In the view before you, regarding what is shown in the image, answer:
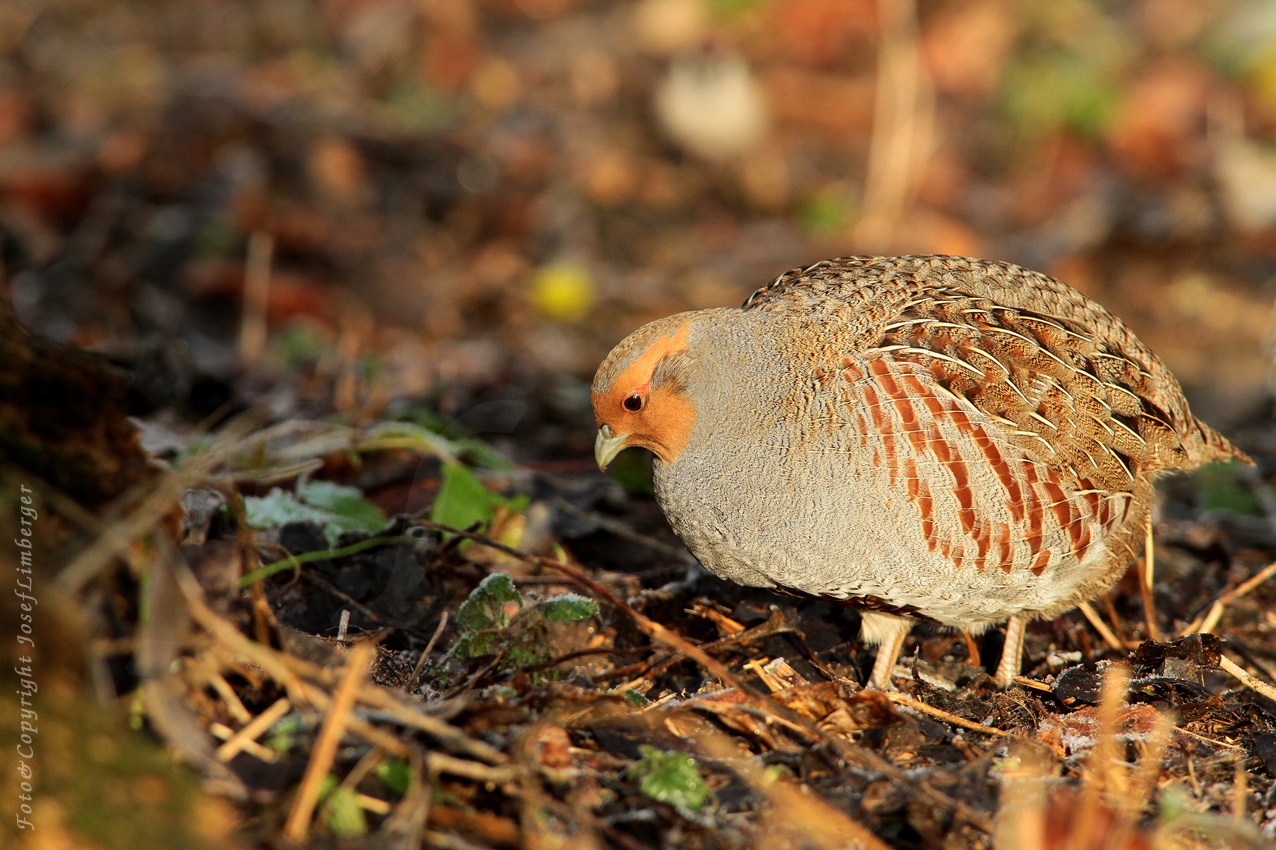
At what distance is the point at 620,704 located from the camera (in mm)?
2443

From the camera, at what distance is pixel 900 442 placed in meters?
2.84

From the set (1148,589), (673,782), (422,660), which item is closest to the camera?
(673,782)

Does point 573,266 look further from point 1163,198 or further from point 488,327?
point 1163,198

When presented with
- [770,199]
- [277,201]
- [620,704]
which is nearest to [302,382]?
[277,201]

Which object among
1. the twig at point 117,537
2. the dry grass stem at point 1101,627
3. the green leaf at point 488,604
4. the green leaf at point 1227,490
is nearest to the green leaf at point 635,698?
the green leaf at point 488,604

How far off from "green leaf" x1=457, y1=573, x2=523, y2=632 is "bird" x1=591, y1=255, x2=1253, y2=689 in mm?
541

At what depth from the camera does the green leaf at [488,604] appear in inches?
113

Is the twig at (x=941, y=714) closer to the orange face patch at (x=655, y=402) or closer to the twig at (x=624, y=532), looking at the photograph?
the orange face patch at (x=655, y=402)

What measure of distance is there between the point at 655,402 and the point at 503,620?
30.9 inches

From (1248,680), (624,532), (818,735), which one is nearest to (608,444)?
(624,532)

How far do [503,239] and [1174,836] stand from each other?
598 centimetres

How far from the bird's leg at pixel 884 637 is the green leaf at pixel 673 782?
110 centimetres

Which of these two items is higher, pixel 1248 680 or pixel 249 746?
pixel 1248 680

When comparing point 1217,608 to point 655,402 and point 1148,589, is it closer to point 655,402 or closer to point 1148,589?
point 1148,589
